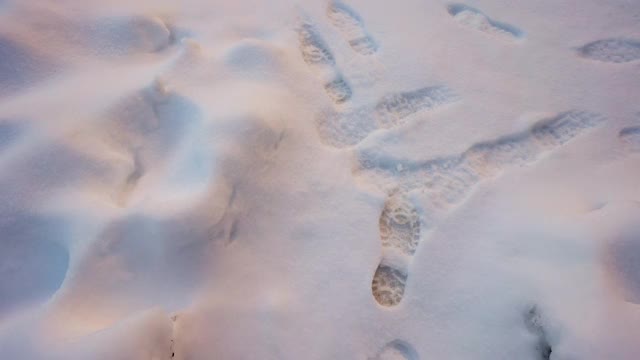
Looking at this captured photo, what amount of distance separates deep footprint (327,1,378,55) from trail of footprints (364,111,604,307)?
1.51 ft

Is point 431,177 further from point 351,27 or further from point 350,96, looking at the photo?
point 351,27

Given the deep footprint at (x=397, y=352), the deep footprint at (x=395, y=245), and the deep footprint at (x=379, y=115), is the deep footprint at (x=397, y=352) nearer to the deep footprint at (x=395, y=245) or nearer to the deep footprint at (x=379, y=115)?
the deep footprint at (x=395, y=245)

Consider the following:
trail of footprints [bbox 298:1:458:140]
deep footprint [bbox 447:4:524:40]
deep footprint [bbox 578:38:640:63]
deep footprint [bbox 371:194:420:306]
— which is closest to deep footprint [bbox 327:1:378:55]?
Result: trail of footprints [bbox 298:1:458:140]

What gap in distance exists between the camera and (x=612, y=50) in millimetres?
1617

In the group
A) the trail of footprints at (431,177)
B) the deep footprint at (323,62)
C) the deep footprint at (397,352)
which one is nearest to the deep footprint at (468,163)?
the trail of footprints at (431,177)

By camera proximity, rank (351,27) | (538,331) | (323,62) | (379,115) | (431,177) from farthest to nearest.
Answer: (351,27) < (323,62) < (379,115) < (431,177) < (538,331)

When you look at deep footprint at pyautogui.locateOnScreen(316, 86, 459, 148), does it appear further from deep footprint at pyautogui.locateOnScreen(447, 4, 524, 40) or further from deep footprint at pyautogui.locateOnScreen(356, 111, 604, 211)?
deep footprint at pyautogui.locateOnScreen(447, 4, 524, 40)

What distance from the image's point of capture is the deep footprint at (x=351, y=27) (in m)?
1.60

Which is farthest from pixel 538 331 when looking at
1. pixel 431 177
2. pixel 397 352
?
pixel 431 177

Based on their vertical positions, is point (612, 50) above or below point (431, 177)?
above

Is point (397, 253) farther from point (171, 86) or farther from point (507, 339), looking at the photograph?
point (171, 86)

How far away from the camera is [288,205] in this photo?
1227mm

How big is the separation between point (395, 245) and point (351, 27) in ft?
2.82

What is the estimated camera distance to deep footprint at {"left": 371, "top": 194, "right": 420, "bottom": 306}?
1141 millimetres
